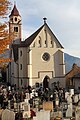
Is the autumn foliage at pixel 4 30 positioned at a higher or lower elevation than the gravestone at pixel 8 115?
higher

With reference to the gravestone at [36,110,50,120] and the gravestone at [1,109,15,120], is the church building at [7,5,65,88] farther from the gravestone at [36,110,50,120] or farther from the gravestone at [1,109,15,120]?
the gravestone at [36,110,50,120]

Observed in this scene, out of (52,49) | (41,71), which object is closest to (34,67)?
(41,71)

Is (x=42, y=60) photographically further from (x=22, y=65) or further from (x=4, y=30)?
(x=4, y=30)

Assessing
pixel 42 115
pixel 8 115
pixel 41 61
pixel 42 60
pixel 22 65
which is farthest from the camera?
pixel 22 65

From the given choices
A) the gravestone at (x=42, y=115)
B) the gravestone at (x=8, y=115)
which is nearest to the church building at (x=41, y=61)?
the gravestone at (x=8, y=115)

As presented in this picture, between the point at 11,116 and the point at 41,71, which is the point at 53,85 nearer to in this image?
the point at 41,71

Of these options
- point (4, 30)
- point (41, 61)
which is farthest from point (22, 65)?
point (4, 30)

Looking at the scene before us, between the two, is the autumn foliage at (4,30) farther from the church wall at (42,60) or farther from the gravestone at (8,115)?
the church wall at (42,60)

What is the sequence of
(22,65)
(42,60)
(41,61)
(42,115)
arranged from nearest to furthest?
(42,115), (41,61), (42,60), (22,65)

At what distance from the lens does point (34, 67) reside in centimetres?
5147

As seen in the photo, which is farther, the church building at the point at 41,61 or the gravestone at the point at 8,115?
the church building at the point at 41,61

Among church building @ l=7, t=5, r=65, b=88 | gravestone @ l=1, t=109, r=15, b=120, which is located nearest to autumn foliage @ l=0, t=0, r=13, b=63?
gravestone @ l=1, t=109, r=15, b=120

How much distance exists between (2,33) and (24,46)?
117 ft

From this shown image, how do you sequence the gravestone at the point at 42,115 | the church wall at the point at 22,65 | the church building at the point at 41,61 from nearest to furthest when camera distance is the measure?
the gravestone at the point at 42,115, the church building at the point at 41,61, the church wall at the point at 22,65
